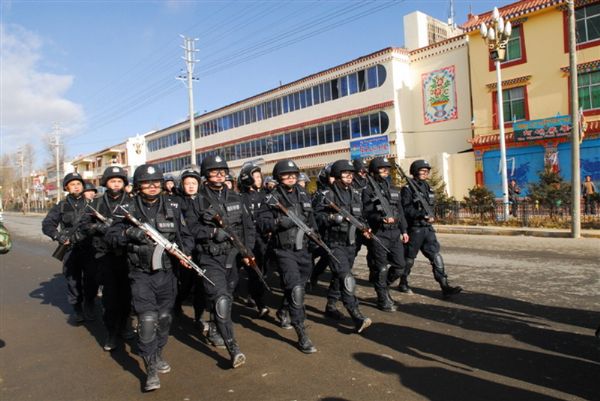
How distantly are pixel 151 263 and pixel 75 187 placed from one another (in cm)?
292

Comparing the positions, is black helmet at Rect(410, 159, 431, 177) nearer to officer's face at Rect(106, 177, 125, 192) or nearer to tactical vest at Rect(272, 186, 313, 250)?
tactical vest at Rect(272, 186, 313, 250)

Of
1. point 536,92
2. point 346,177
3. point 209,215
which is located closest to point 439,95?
point 536,92

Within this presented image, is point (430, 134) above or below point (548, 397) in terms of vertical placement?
above

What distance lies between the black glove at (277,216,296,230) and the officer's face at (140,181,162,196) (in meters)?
1.26

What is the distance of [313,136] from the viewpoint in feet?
99.3

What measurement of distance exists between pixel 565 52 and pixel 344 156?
12.7 m

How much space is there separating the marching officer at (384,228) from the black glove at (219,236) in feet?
6.82

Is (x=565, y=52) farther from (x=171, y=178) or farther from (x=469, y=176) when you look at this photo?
(x=171, y=178)

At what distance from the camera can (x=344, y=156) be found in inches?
1102

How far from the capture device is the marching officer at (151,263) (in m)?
3.85

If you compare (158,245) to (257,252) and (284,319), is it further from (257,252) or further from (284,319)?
(257,252)

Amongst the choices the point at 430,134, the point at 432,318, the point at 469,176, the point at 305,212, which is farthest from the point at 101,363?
the point at 430,134

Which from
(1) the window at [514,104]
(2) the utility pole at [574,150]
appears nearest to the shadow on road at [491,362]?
(2) the utility pole at [574,150]

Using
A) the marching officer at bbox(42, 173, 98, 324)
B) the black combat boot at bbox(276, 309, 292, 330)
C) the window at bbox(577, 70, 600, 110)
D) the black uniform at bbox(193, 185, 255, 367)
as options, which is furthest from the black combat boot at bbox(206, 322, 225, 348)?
the window at bbox(577, 70, 600, 110)
